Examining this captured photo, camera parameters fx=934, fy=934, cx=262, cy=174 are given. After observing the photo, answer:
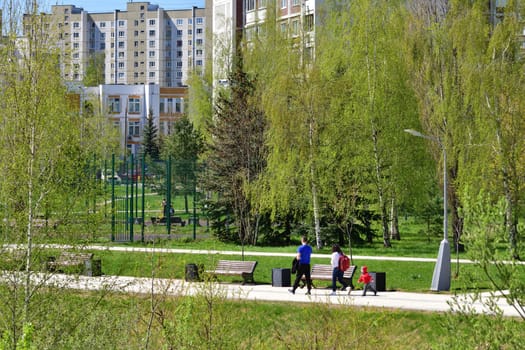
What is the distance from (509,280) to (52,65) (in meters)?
11.6

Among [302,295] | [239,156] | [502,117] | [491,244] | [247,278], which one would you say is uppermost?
[502,117]

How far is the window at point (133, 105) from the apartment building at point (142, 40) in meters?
29.3

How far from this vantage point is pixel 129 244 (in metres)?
37.1

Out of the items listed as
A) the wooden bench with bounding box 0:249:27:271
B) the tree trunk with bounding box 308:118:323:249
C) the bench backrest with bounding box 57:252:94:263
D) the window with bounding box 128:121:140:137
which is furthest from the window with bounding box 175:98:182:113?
the wooden bench with bounding box 0:249:27:271

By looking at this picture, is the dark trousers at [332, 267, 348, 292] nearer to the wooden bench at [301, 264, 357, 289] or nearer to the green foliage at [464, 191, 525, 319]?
the wooden bench at [301, 264, 357, 289]

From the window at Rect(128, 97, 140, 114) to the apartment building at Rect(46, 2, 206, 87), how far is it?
29250 millimetres

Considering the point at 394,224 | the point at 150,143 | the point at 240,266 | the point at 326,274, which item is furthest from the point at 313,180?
the point at 150,143

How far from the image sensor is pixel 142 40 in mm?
133875

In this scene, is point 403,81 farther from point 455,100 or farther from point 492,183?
point 492,183

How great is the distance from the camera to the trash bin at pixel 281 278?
27.0 metres

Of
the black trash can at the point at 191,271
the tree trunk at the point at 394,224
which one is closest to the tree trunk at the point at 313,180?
the tree trunk at the point at 394,224

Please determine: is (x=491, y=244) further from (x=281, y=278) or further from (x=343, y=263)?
(x=281, y=278)

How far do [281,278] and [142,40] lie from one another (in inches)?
4351

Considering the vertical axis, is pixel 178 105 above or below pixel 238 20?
below
